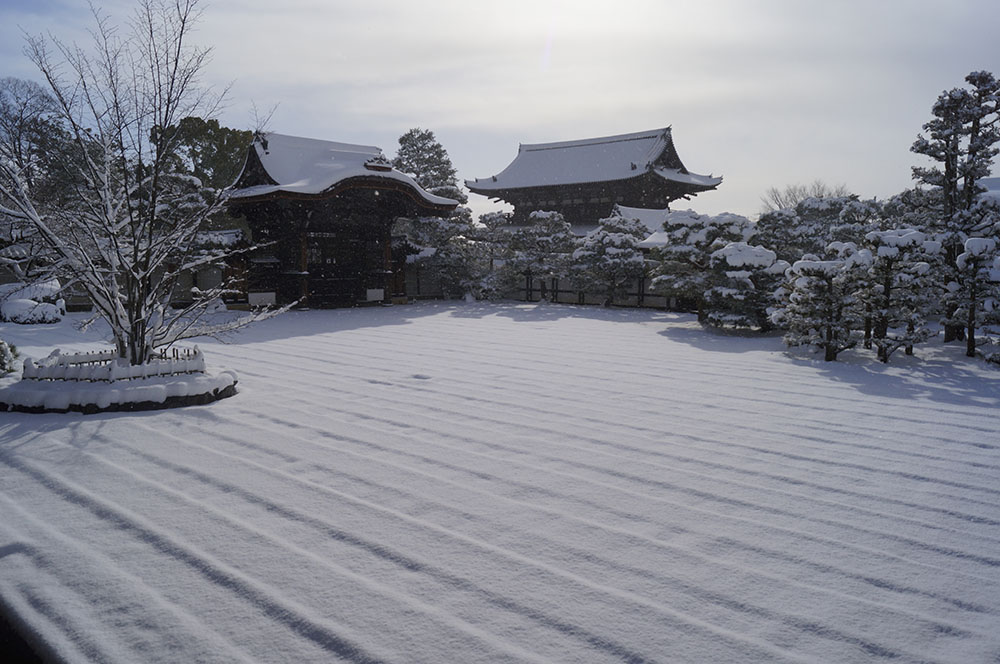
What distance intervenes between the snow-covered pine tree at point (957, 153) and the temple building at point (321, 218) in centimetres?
1477

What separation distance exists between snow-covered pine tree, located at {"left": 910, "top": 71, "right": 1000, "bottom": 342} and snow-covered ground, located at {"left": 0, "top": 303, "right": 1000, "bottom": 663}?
6977 millimetres

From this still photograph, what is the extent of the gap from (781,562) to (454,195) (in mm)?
26743

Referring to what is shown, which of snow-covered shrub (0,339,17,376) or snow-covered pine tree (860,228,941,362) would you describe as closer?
snow-covered shrub (0,339,17,376)

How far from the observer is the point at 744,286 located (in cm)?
1398

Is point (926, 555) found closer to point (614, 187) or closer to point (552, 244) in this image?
point (552, 244)

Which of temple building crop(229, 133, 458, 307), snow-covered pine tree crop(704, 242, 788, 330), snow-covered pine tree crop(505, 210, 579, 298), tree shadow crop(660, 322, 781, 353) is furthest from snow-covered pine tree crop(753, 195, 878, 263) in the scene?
temple building crop(229, 133, 458, 307)

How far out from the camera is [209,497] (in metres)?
3.98

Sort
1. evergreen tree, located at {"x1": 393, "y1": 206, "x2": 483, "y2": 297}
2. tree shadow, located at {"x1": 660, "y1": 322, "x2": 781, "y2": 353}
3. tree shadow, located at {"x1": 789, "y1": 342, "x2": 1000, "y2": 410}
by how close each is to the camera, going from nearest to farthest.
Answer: tree shadow, located at {"x1": 789, "y1": 342, "x2": 1000, "y2": 410}
tree shadow, located at {"x1": 660, "y1": 322, "x2": 781, "y2": 353}
evergreen tree, located at {"x1": 393, "y1": 206, "x2": 483, "y2": 297}

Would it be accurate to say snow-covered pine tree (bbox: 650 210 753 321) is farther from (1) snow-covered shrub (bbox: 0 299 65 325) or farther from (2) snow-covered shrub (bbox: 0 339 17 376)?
(1) snow-covered shrub (bbox: 0 299 65 325)

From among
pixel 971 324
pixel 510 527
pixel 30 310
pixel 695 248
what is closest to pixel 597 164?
pixel 695 248

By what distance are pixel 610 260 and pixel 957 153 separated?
9656 millimetres

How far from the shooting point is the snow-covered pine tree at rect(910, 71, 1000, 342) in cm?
1229

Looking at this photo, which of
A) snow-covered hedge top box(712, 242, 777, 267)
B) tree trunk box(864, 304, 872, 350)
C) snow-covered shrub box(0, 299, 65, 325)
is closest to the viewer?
tree trunk box(864, 304, 872, 350)

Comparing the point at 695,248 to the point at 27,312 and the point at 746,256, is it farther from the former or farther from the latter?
the point at 27,312
